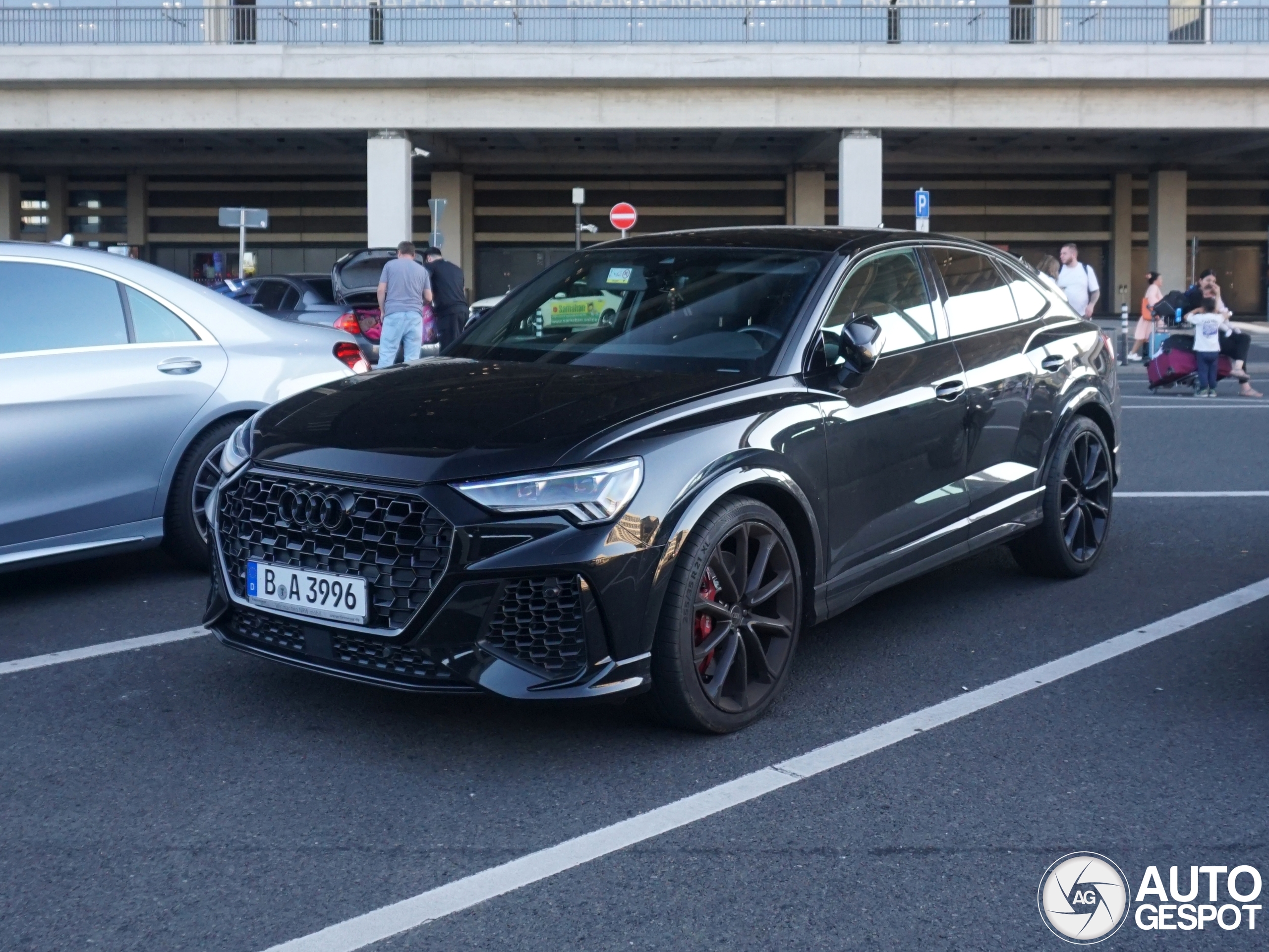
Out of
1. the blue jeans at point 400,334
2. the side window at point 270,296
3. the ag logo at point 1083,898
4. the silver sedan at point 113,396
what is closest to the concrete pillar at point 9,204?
the side window at point 270,296

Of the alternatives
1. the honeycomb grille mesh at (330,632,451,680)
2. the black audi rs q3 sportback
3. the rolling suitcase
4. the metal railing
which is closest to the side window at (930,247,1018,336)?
the black audi rs q3 sportback

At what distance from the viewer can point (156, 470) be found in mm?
6238

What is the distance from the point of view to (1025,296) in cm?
650

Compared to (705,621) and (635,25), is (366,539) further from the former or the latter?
(635,25)

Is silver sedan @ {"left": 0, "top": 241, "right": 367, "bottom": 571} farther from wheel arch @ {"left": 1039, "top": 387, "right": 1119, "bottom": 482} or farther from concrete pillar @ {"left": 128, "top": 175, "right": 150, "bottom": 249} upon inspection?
concrete pillar @ {"left": 128, "top": 175, "right": 150, "bottom": 249}

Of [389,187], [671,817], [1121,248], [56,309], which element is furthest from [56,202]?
[671,817]

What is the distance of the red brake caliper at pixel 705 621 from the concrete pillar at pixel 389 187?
96.6 feet

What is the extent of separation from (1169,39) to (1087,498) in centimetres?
2906

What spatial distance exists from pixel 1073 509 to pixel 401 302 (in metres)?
9.91

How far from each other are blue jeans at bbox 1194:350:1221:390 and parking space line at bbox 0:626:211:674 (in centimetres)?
1494

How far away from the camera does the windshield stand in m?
4.97

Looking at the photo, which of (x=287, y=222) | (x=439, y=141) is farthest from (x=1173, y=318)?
(x=287, y=222)

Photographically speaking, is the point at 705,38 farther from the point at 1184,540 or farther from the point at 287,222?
the point at 1184,540

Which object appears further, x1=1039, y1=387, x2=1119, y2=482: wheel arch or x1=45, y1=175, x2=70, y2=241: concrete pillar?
x1=45, y1=175, x2=70, y2=241: concrete pillar
